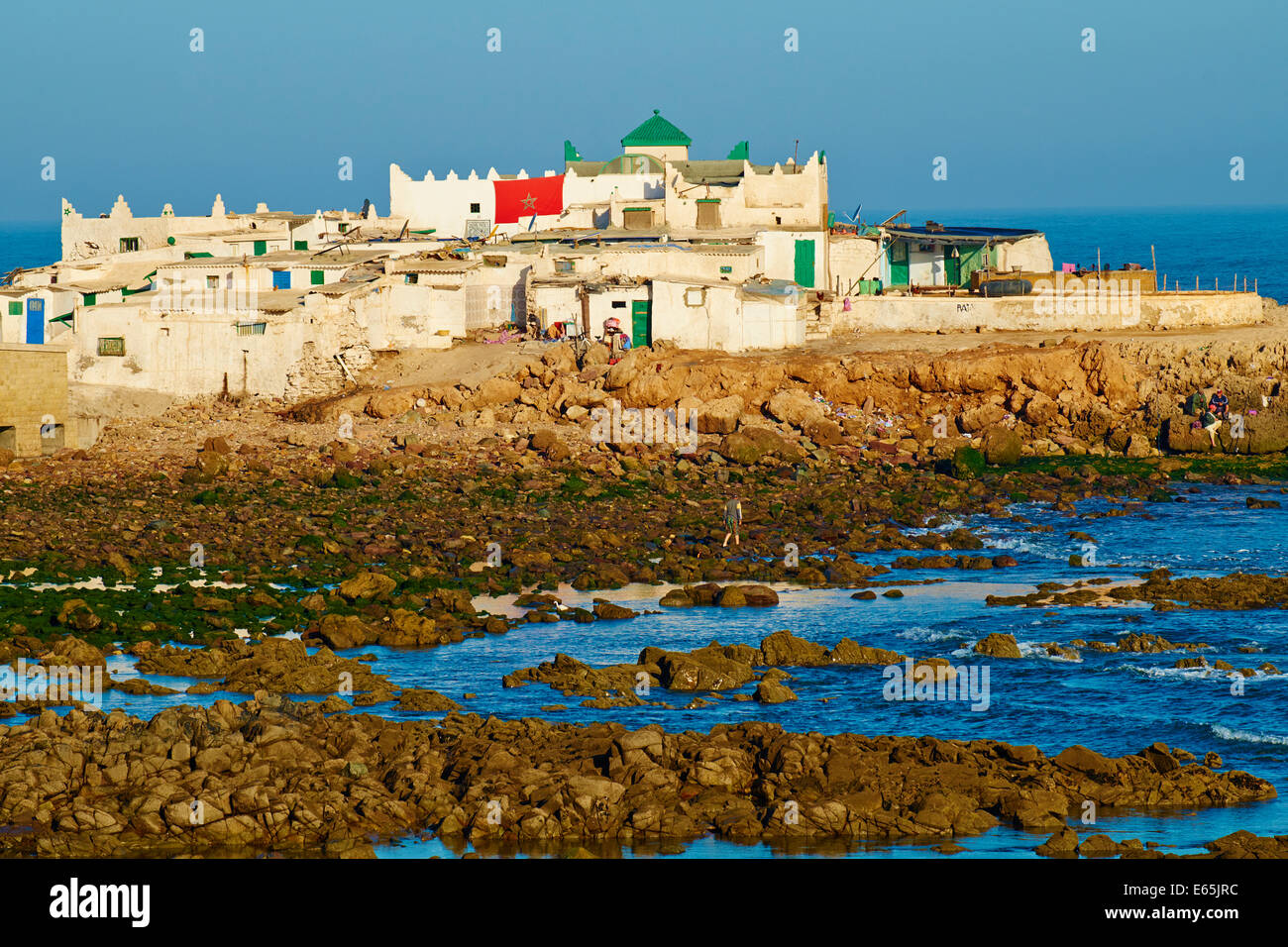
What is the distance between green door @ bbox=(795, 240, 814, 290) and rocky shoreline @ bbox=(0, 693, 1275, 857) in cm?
3224

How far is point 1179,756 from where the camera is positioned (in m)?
22.1

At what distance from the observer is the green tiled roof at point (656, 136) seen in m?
65.4

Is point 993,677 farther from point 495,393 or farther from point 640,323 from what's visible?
point 640,323

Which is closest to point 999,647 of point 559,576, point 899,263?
point 559,576

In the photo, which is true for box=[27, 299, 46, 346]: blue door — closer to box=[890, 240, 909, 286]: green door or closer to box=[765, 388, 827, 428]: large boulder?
box=[765, 388, 827, 428]: large boulder

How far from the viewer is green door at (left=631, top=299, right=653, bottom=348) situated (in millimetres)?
48469

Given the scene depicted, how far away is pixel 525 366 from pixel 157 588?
Answer: 1790 cm

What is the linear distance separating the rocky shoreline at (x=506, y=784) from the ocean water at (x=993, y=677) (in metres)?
0.46

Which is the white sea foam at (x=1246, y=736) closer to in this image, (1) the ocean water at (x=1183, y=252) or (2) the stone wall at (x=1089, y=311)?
(2) the stone wall at (x=1089, y=311)

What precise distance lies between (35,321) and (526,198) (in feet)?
62.9

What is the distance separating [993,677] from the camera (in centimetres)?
2622

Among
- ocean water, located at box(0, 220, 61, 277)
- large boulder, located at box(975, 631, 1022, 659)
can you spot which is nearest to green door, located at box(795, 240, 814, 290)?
large boulder, located at box(975, 631, 1022, 659)

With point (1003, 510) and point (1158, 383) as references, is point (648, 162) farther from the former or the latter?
point (1003, 510)
